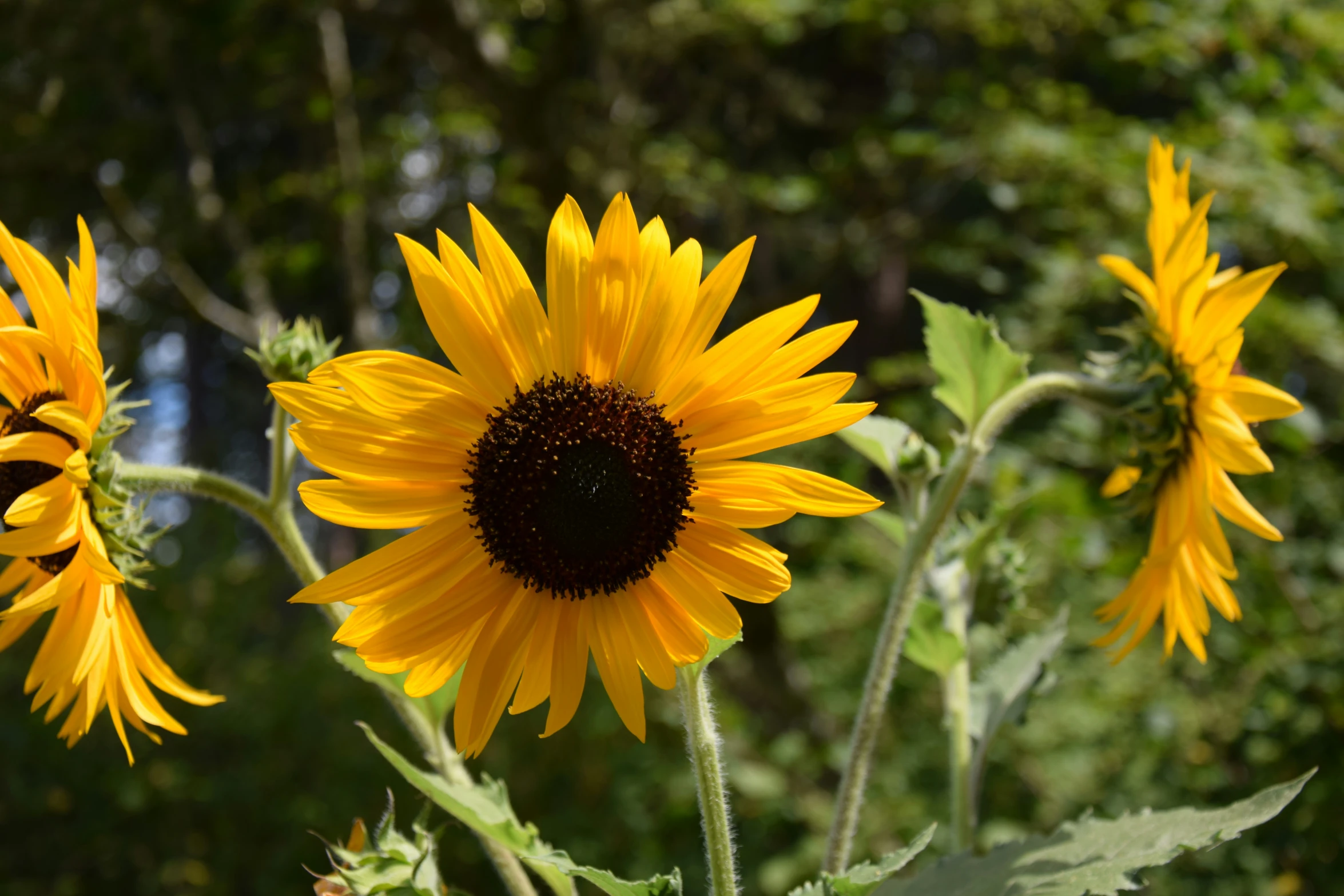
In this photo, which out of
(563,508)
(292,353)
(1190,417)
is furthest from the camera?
(1190,417)

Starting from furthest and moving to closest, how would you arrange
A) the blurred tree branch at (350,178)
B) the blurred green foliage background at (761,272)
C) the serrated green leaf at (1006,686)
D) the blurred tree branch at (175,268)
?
the blurred tree branch at (350,178)
the blurred tree branch at (175,268)
the blurred green foliage background at (761,272)
the serrated green leaf at (1006,686)

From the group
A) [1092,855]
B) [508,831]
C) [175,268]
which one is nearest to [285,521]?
[508,831]

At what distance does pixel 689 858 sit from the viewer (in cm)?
390

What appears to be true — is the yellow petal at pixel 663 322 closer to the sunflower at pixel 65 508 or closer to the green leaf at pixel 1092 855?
the sunflower at pixel 65 508

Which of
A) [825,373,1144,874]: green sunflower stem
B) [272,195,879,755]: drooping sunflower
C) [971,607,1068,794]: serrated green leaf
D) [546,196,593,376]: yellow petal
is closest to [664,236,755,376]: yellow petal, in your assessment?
[272,195,879,755]: drooping sunflower

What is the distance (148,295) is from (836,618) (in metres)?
3.44

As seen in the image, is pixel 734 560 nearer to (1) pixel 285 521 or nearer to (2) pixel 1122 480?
(1) pixel 285 521

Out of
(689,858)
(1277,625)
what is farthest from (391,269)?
(1277,625)

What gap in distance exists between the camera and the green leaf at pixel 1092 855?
37.7 inches

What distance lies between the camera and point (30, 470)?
1.20 metres

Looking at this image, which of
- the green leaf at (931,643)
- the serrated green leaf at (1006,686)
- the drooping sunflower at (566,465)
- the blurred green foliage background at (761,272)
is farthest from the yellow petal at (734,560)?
the blurred green foliage background at (761,272)

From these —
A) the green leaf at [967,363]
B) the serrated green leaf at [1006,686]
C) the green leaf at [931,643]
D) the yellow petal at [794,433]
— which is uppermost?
the yellow petal at [794,433]

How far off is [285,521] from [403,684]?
0.24 metres

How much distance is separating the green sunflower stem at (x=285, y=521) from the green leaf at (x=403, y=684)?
16mm
